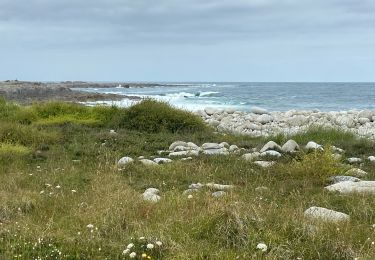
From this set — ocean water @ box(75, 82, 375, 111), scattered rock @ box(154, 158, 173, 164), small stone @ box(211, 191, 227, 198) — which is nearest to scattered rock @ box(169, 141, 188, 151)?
scattered rock @ box(154, 158, 173, 164)

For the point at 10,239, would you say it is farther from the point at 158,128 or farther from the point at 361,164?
the point at 158,128

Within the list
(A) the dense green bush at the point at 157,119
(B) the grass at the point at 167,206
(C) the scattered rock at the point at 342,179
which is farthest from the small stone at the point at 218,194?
(A) the dense green bush at the point at 157,119

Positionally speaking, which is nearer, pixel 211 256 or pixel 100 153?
pixel 211 256

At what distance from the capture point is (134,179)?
841 centimetres

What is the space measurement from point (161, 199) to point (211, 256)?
78.2 inches

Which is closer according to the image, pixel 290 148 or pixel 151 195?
pixel 151 195

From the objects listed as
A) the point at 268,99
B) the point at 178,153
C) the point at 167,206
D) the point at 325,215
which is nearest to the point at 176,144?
the point at 178,153

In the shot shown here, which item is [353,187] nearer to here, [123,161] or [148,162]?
[148,162]

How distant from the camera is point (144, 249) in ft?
16.0

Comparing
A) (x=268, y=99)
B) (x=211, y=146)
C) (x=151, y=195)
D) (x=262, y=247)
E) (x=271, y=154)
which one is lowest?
(x=268, y=99)

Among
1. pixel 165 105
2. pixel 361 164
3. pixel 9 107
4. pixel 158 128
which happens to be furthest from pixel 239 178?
pixel 9 107

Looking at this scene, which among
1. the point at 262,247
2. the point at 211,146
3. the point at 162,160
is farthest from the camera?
the point at 211,146

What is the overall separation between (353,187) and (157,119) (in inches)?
335

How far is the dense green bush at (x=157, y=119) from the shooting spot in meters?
15.1
